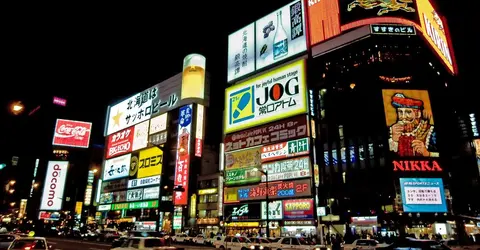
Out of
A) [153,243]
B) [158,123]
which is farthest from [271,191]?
[158,123]

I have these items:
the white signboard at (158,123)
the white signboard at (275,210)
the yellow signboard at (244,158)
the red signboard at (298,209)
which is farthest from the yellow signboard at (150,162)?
the red signboard at (298,209)

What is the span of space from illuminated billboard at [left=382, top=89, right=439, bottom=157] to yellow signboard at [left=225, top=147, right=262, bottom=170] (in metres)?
18.9

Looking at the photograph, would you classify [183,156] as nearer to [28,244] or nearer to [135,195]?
[135,195]

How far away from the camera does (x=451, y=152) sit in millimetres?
64688

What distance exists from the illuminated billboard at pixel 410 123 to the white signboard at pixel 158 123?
39.1 meters

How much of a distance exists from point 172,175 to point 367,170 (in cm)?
3591

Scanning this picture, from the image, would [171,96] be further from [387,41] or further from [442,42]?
[442,42]

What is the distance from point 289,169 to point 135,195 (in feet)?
118

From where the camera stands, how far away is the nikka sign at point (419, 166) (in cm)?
4484

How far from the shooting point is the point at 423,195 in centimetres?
4366

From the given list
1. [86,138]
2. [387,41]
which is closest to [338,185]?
[387,41]

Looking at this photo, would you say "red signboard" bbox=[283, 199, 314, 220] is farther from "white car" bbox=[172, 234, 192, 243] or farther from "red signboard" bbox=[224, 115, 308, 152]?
"white car" bbox=[172, 234, 192, 243]

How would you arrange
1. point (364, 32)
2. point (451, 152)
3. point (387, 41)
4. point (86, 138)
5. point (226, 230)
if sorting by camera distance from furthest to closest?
1. point (86, 138)
2. point (451, 152)
3. point (387, 41)
4. point (226, 230)
5. point (364, 32)

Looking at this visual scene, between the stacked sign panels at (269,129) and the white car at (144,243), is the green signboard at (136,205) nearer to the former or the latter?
the stacked sign panels at (269,129)
